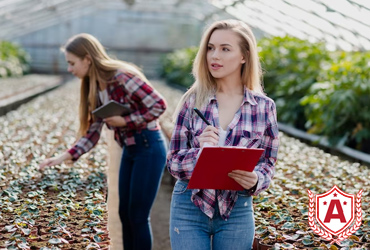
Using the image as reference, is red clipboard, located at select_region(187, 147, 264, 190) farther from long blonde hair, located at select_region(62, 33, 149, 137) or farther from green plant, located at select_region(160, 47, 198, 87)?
green plant, located at select_region(160, 47, 198, 87)

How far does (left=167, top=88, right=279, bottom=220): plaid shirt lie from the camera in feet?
6.78

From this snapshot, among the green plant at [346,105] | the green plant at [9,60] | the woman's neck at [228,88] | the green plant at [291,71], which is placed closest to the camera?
the woman's neck at [228,88]

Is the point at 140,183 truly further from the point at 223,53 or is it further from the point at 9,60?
the point at 9,60

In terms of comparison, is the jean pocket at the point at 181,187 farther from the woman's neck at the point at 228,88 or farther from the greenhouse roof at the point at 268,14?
the greenhouse roof at the point at 268,14

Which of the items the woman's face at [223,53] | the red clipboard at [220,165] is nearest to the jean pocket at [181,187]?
the red clipboard at [220,165]

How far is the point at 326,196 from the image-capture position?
2.52m

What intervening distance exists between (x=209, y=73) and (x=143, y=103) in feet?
4.12

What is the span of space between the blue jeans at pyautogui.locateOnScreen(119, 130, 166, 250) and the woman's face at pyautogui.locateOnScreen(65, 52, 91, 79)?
1.87ft

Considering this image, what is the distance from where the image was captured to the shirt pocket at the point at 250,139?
209 cm

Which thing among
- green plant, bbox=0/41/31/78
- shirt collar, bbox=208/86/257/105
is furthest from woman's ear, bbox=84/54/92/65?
green plant, bbox=0/41/31/78

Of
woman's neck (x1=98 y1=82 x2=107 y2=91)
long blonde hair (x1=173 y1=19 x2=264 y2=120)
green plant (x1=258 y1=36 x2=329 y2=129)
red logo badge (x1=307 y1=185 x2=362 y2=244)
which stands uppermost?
long blonde hair (x1=173 y1=19 x2=264 y2=120)

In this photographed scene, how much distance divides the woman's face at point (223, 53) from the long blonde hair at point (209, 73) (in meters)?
0.03

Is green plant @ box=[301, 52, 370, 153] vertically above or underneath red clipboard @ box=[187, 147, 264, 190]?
underneath

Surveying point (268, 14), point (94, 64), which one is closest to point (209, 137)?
point (94, 64)
